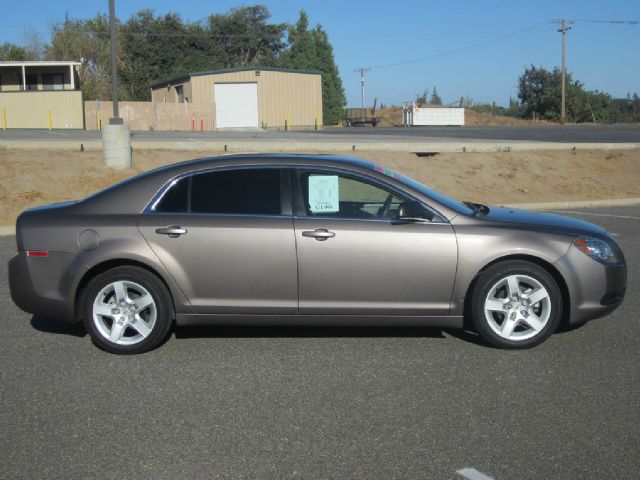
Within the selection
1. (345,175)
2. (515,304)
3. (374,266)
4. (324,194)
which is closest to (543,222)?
(515,304)

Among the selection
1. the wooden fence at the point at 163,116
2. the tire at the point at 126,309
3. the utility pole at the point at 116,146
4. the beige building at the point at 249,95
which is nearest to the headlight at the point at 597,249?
the tire at the point at 126,309

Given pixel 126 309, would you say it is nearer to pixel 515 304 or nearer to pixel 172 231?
pixel 172 231

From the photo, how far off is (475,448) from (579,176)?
1724cm

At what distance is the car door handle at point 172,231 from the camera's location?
6.02m

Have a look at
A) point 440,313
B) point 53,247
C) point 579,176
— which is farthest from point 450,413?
point 579,176

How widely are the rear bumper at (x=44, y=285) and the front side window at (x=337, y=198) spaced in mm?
1953

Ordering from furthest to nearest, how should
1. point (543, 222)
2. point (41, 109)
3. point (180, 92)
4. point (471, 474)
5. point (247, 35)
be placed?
point (247, 35) < point (180, 92) < point (41, 109) < point (543, 222) < point (471, 474)

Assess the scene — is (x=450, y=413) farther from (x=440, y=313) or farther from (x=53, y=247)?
(x=53, y=247)

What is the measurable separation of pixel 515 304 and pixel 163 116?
41.7 m

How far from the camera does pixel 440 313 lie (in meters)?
6.03

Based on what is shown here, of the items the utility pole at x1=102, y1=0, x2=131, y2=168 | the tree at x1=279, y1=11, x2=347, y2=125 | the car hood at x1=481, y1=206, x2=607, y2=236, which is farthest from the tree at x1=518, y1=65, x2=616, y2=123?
the car hood at x1=481, y1=206, x2=607, y2=236

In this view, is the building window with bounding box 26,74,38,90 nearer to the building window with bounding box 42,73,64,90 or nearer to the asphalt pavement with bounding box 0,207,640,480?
the building window with bounding box 42,73,64,90

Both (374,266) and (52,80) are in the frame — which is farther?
(52,80)

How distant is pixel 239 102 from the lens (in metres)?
49.3
